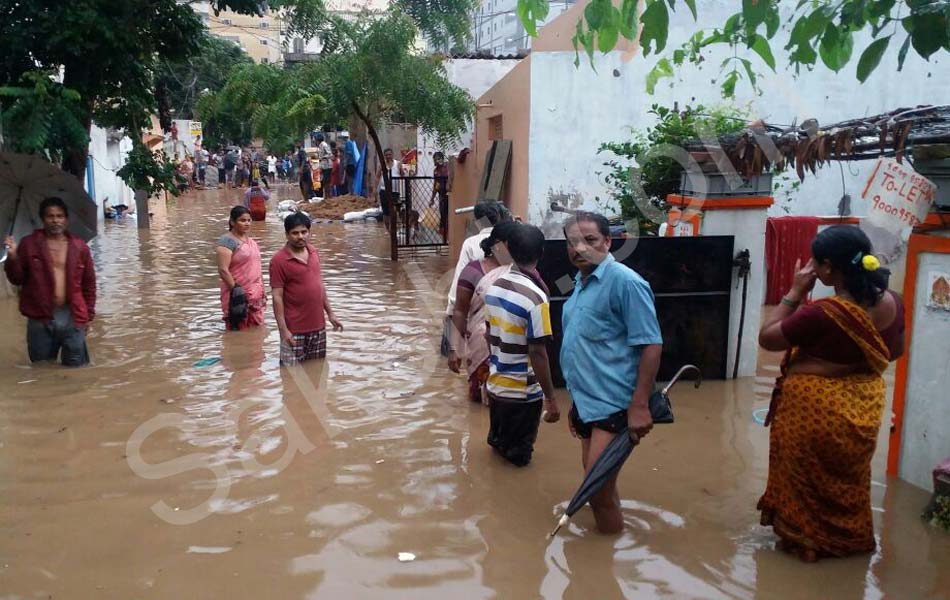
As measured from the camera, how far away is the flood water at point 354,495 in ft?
12.8

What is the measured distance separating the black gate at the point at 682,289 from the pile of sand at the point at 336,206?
51.9 ft

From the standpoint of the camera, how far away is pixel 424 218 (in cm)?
1775

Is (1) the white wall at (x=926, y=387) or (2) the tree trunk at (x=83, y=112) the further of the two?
(2) the tree trunk at (x=83, y=112)

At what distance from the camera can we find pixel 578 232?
13.3ft

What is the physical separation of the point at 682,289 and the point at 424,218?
11.1 meters

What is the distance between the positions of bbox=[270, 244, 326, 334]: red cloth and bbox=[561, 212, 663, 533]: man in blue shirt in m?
3.52

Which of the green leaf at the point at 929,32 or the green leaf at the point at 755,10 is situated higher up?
the green leaf at the point at 755,10

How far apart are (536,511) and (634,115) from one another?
805cm

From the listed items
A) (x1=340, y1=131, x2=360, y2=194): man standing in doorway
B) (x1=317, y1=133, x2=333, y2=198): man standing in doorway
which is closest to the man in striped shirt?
(x1=340, y1=131, x2=360, y2=194): man standing in doorway

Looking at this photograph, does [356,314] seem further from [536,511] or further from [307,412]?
[536,511]

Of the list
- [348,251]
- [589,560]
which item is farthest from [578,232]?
[348,251]

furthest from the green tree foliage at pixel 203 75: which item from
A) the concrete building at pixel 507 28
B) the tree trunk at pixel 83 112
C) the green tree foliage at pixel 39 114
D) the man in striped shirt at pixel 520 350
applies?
the man in striped shirt at pixel 520 350

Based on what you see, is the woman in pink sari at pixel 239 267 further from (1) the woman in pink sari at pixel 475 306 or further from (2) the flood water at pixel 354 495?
(1) the woman in pink sari at pixel 475 306

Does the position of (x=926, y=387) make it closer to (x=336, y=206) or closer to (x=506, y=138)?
(x=506, y=138)
